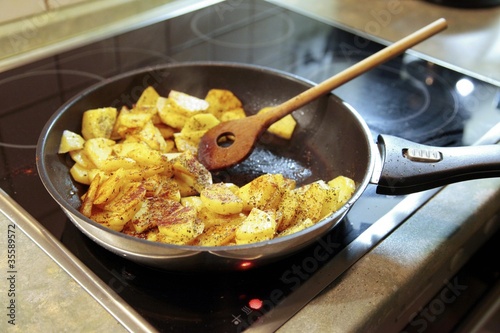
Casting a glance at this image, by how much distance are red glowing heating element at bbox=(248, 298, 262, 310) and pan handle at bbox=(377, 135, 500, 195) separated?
26 cm

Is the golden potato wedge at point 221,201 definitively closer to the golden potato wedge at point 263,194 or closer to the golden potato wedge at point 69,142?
the golden potato wedge at point 263,194

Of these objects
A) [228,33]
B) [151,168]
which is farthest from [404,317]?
[228,33]

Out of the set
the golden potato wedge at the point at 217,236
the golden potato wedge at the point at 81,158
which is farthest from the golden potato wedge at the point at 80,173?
the golden potato wedge at the point at 217,236

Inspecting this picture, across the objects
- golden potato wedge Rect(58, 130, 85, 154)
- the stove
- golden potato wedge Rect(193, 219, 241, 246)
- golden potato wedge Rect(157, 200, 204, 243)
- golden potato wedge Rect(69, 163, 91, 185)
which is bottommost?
the stove

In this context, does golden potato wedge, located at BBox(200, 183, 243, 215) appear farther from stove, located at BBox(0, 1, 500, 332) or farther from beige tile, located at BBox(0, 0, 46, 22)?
beige tile, located at BBox(0, 0, 46, 22)

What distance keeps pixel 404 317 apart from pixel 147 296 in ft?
1.31

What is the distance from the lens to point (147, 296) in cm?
65

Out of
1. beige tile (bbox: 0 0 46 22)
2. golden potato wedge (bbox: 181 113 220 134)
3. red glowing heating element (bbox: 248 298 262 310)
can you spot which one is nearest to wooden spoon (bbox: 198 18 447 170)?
golden potato wedge (bbox: 181 113 220 134)

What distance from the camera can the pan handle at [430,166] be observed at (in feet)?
2.43

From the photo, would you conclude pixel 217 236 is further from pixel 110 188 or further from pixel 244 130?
pixel 244 130

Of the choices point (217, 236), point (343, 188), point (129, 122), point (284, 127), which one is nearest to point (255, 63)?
point (284, 127)

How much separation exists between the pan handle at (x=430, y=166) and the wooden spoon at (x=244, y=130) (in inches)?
8.4

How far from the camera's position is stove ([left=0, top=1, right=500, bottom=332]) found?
65 centimetres

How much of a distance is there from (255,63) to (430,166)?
0.64 m
